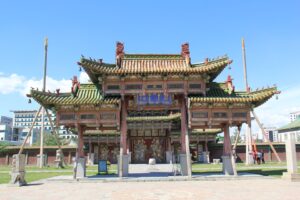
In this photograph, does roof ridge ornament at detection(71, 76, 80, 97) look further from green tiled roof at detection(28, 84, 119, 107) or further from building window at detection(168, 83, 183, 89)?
building window at detection(168, 83, 183, 89)

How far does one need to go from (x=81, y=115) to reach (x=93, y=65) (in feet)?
11.8

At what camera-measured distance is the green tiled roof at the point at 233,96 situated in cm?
1889

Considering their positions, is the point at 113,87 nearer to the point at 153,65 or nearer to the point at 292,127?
the point at 153,65

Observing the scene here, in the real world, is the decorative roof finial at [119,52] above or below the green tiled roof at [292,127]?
above

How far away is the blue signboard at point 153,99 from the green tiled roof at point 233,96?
5.59 ft

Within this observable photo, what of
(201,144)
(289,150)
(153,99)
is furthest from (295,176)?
(201,144)

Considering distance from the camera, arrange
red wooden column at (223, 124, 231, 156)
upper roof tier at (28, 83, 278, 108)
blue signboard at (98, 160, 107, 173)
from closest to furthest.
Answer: upper roof tier at (28, 83, 278, 108), red wooden column at (223, 124, 231, 156), blue signboard at (98, 160, 107, 173)

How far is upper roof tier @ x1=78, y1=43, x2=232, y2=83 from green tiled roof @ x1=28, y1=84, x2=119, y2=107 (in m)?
0.99

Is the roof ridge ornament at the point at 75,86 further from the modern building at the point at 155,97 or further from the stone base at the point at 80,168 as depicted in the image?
the stone base at the point at 80,168

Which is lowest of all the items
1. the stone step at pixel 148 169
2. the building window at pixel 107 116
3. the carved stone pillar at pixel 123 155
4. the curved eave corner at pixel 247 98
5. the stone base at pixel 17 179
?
the stone step at pixel 148 169

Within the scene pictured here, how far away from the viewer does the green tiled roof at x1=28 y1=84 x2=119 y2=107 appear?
19062 millimetres

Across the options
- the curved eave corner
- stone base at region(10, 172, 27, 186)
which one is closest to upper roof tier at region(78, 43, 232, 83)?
the curved eave corner

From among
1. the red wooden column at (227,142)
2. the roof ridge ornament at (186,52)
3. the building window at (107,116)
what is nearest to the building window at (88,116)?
the building window at (107,116)

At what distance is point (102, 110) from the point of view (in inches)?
764
